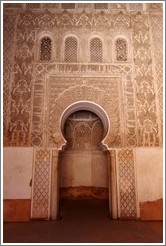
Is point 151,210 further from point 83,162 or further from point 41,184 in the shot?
point 83,162

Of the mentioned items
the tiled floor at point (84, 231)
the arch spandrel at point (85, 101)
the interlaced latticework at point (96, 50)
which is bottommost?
the tiled floor at point (84, 231)

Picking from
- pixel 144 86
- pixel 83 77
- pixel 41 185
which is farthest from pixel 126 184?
pixel 83 77

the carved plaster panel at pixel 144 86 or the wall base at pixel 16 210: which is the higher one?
the carved plaster panel at pixel 144 86

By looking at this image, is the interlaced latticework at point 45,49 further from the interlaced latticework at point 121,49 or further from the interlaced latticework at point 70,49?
the interlaced latticework at point 121,49

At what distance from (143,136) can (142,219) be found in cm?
200

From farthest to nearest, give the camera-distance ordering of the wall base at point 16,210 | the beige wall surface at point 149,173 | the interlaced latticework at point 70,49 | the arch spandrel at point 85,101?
the interlaced latticework at point 70,49, the arch spandrel at point 85,101, the beige wall surface at point 149,173, the wall base at point 16,210

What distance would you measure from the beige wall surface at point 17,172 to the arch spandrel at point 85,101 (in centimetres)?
71

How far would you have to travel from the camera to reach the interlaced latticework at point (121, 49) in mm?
6453

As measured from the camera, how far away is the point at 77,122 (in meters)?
8.49

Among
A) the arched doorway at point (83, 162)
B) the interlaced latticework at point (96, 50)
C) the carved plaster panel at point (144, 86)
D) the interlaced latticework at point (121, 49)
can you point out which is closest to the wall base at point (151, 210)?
the carved plaster panel at point (144, 86)

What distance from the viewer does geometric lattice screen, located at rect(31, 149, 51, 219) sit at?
553 cm

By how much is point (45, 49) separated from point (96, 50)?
141 cm

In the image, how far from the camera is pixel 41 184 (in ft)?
18.5

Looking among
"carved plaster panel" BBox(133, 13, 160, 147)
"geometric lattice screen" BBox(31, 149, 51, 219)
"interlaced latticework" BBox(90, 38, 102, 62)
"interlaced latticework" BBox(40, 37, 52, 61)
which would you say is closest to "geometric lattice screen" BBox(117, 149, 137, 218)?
"carved plaster panel" BBox(133, 13, 160, 147)
